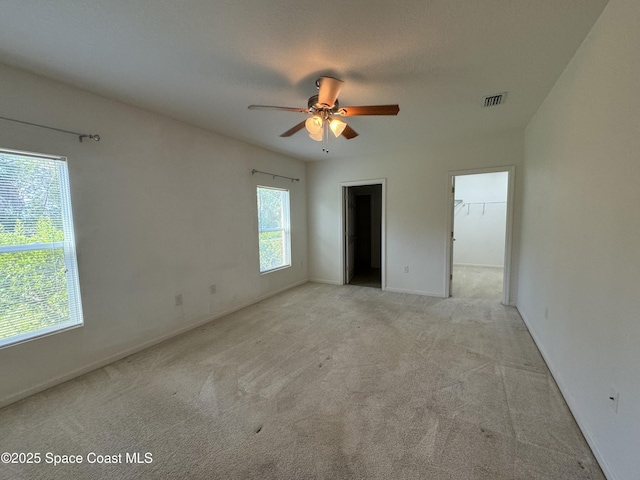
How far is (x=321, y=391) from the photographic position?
6.76 feet

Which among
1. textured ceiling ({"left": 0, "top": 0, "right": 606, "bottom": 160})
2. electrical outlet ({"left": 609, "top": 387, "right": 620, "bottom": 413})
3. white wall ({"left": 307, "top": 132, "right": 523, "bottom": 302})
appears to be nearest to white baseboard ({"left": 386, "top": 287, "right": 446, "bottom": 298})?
white wall ({"left": 307, "top": 132, "right": 523, "bottom": 302})

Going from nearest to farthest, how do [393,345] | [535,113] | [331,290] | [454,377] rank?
[454,377]
[393,345]
[535,113]
[331,290]

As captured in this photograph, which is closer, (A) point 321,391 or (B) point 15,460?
(B) point 15,460

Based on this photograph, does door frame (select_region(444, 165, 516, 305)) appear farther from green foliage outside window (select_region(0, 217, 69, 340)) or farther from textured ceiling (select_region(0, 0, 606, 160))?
green foliage outside window (select_region(0, 217, 69, 340))

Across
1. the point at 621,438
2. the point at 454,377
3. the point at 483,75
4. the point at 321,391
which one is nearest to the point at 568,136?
the point at 483,75

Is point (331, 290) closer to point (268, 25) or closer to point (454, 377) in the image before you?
point (454, 377)

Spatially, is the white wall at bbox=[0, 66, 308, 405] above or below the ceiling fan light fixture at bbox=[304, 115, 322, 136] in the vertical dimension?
below

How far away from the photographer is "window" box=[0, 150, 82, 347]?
1.97m

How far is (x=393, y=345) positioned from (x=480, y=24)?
8.83ft

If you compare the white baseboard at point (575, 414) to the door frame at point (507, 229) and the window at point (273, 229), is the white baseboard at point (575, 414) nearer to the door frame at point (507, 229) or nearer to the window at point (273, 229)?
the door frame at point (507, 229)

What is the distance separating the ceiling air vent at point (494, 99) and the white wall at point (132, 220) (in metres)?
3.07

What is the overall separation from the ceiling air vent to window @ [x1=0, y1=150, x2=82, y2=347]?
153 inches

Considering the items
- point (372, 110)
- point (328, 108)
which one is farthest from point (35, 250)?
point (372, 110)

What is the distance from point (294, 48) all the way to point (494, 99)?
2050 millimetres
